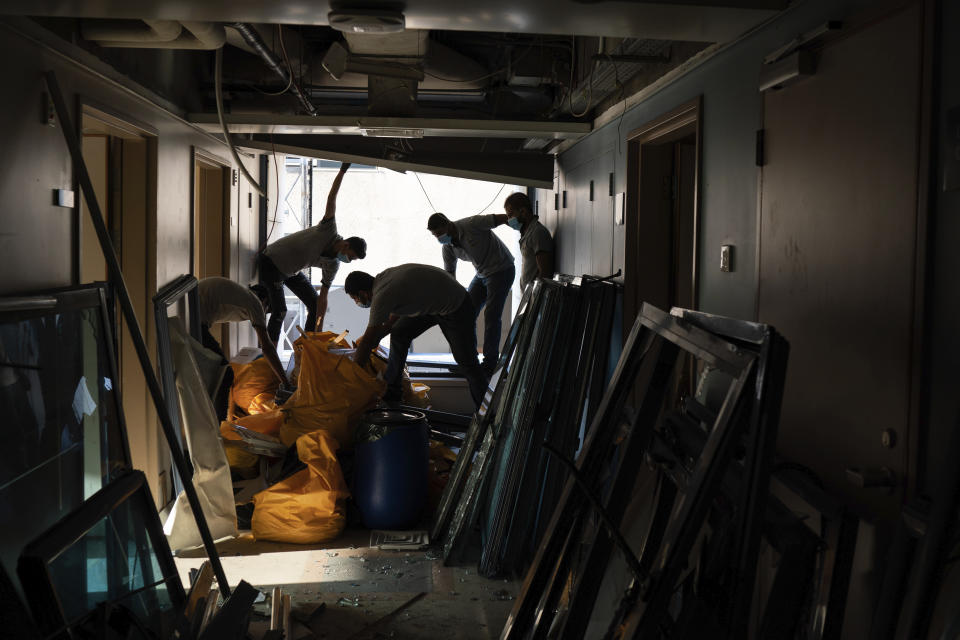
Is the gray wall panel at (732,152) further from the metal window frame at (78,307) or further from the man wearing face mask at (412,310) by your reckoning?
the man wearing face mask at (412,310)

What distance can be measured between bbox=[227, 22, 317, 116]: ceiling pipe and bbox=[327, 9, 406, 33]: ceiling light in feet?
3.76

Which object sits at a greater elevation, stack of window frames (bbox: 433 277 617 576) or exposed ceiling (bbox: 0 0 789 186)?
exposed ceiling (bbox: 0 0 789 186)

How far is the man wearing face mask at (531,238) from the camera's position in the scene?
5754 mm

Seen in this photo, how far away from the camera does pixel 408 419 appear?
3.96 metres

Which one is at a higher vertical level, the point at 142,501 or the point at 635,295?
the point at 635,295

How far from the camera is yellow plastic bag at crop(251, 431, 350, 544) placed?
3814 millimetres

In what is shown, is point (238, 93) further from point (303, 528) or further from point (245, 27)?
point (303, 528)

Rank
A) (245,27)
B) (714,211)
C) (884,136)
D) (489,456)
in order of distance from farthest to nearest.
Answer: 1. (489,456)
2. (245,27)
3. (714,211)
4. (884,136)

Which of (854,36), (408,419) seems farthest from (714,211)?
(408,419)

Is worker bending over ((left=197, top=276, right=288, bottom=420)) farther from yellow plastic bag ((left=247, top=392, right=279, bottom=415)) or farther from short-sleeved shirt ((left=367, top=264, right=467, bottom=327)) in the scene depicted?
short-sleeved shirt ((left=367, top=264, right=467, bottom=327))

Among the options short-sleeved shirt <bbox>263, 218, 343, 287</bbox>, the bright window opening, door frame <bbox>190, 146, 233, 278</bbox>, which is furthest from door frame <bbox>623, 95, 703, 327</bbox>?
the bright window opening

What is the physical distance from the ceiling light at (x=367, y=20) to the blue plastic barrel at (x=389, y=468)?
2.01m

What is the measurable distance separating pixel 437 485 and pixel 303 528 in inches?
33.9

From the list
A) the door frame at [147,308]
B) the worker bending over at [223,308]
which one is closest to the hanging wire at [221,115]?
the door frame at [147,308]
